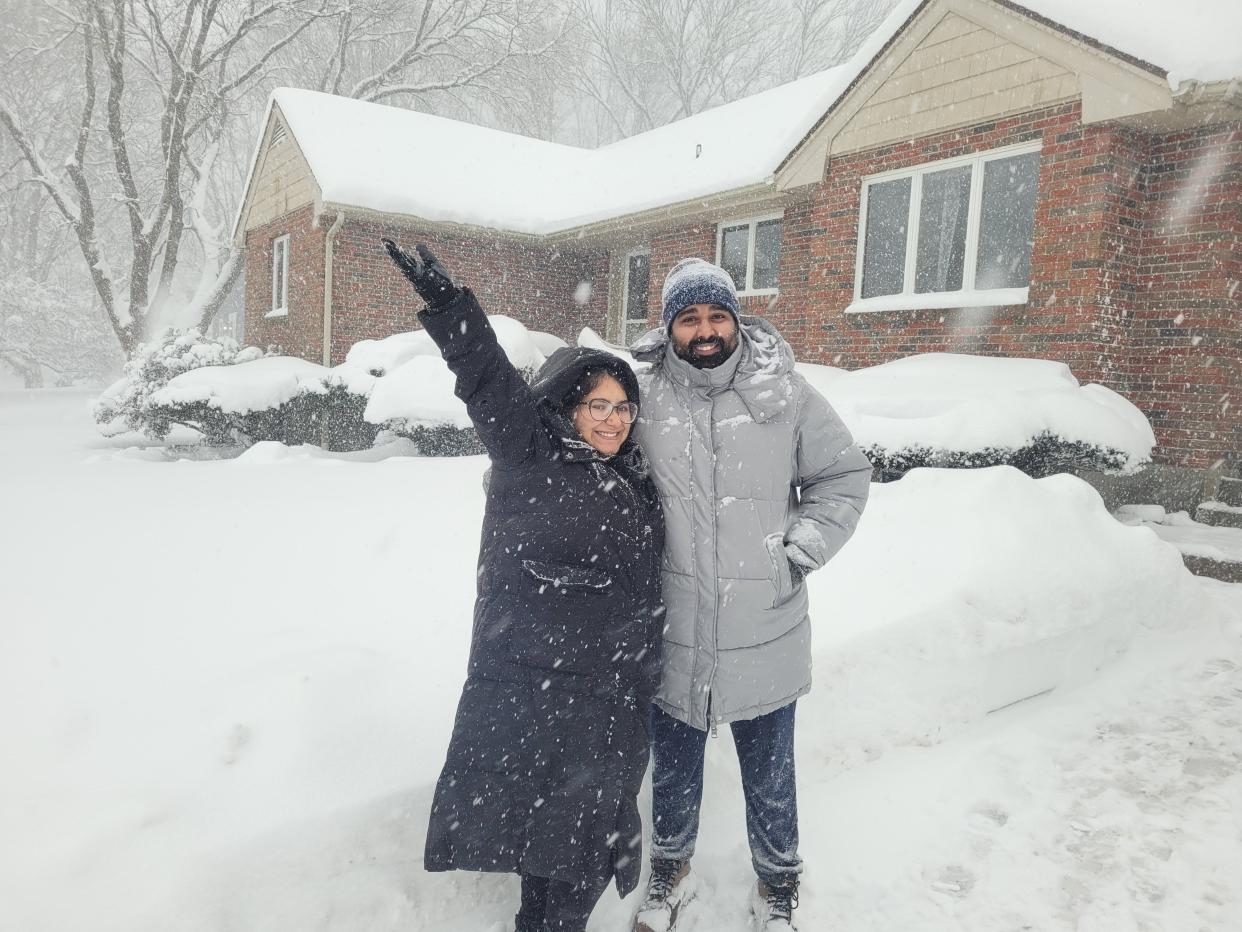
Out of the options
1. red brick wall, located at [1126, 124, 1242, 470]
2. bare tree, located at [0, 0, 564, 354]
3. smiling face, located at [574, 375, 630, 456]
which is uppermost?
bare tree, located at [0, 0, 564, 354]

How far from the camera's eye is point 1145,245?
23.4 ft

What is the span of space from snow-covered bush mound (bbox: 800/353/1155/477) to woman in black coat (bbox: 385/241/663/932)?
15.7ft

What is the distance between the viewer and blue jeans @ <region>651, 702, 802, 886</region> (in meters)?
2.22

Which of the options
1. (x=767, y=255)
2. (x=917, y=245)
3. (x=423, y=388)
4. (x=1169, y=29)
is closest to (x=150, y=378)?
(x=423, y=388)

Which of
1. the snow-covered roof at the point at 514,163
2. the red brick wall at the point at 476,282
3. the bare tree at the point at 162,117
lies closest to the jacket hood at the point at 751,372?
the snow-covered roof at the point at 514,163

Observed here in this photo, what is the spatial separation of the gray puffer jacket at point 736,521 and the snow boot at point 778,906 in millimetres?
611

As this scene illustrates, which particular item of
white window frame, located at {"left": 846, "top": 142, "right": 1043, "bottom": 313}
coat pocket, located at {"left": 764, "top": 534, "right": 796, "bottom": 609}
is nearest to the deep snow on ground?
coat pocket, located at {"left": 764, "top": 534, "right": 796, "bottom": 609}

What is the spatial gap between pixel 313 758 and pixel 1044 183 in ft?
25.4

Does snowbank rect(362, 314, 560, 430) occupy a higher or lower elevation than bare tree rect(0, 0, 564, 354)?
lower

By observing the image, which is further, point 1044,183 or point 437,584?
point 1044,183

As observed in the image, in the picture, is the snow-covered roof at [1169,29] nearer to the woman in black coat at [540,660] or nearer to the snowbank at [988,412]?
the snowbank at [988,412]

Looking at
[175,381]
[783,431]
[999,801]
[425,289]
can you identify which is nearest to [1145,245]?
[999,801]

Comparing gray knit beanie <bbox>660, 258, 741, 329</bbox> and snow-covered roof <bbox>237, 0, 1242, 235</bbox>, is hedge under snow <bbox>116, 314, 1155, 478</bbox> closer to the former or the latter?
gray knit beanie <bbox>660, 258, 741, 329</bbox>

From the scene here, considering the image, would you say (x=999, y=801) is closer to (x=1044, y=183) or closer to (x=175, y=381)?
(x=1044, y=183)
